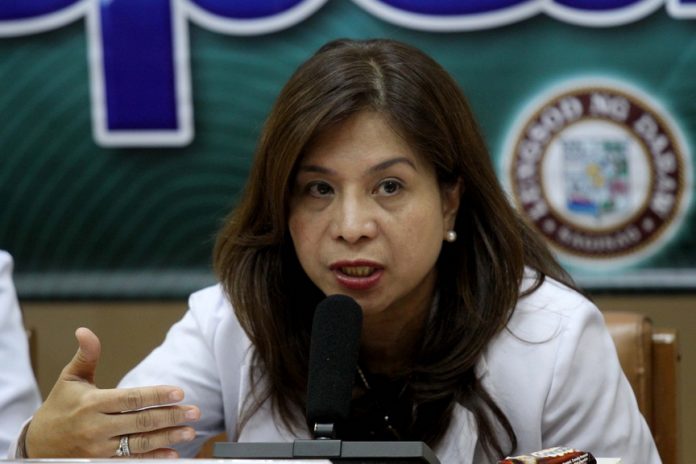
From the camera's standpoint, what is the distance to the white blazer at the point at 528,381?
204 cm

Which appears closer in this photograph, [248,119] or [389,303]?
[389,303]

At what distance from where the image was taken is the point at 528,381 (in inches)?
82.6

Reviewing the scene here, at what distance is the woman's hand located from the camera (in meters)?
1.76

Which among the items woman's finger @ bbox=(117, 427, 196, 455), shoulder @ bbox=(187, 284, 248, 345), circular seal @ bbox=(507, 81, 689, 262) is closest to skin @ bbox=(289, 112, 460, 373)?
shoulder @ bbox=(187, 284, 248, 345)

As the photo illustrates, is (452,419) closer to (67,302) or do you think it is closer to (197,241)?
(197,241)

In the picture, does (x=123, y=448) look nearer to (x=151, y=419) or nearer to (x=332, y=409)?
(x=151, y=419)

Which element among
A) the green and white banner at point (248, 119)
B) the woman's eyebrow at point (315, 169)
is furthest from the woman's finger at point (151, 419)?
the green and white banner at point (248, 119)

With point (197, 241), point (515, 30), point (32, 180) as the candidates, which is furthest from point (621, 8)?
point (32, 180)

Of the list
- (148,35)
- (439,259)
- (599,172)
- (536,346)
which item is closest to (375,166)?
(439,259)

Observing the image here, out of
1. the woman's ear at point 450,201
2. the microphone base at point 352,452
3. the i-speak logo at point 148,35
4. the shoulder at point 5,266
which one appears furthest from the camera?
the i-speak logo at point 148,35

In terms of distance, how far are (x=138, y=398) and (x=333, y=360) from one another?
36 cm

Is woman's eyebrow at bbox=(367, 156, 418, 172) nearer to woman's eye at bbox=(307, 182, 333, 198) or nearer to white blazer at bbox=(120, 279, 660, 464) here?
woman's eye at bbox=(307, 182, 333, 198)

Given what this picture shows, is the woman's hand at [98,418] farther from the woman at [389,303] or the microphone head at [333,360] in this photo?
the microphone head at [333,360]

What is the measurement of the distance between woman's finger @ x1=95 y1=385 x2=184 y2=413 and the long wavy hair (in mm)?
466
